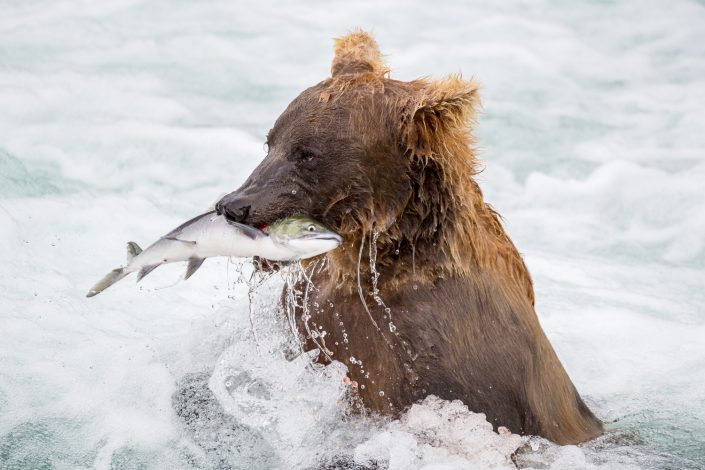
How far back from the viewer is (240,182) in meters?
9.55

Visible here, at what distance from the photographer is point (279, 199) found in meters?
3.49

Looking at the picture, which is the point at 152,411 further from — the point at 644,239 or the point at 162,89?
the point at 162,89

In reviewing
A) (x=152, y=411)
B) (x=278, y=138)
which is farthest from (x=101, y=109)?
(x=278, y=138)

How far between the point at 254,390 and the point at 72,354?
50.2 inches

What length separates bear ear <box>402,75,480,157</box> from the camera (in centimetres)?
361

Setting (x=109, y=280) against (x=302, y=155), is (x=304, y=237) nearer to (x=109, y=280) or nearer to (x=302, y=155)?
(x=302, y=155)

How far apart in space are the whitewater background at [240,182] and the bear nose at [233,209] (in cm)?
80

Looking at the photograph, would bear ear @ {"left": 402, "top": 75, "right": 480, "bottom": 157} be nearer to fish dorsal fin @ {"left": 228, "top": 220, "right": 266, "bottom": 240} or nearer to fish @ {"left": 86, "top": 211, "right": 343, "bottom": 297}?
fish @ {"left": 86, "top": 211, "right": 343, "bottom": 297}

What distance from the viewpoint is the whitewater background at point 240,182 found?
14.1ft

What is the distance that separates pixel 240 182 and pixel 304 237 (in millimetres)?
6396

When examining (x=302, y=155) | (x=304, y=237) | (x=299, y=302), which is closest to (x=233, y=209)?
(x=304, y=237)

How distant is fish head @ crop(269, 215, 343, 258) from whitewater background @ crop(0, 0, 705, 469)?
0.83 metres

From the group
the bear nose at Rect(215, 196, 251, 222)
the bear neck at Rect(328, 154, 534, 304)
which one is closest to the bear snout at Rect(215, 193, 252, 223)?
the bear nose at Rect(215, 196, 251, 222)

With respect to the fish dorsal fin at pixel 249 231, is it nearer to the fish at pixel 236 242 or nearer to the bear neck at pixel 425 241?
the fish at pixel 236 242
